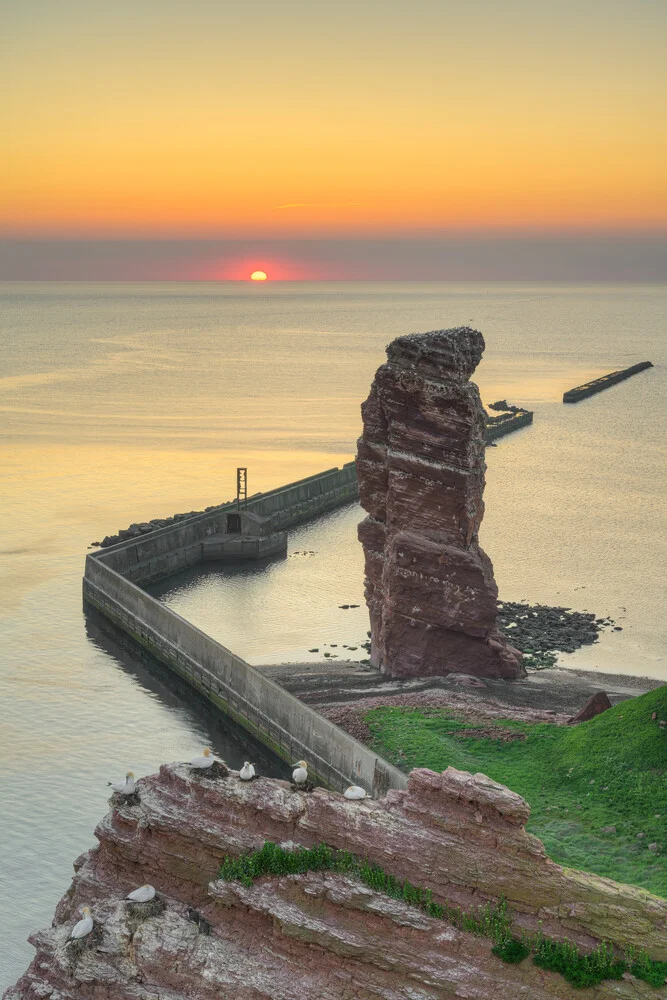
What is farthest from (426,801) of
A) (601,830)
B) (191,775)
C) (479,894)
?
(601,830)

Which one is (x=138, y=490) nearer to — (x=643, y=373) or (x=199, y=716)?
(x=199, y=716)

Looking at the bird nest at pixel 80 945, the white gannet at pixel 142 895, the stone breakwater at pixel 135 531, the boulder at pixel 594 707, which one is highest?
the stone breakwater at pixel 135 531

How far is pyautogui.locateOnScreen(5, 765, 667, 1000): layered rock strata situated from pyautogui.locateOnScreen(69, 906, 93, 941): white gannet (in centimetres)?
21

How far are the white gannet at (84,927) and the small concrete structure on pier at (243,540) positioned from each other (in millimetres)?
47327

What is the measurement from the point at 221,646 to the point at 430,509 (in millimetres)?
10450

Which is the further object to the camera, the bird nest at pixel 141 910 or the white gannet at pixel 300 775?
the white gannet at pixel 300 775

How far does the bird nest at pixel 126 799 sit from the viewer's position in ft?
84.4

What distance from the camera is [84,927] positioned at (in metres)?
23.3

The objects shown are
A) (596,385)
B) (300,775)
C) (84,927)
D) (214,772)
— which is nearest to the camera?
(84,927)

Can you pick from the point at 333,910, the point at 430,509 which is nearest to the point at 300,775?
the point at 333,910

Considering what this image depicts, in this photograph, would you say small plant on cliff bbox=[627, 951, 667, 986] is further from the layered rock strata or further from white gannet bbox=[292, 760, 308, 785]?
white gannet bbox=[292, 760, 308, 785]

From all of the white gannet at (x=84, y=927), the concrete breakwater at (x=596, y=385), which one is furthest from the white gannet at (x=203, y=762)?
the concrete breakwater at (x=596, y=385)

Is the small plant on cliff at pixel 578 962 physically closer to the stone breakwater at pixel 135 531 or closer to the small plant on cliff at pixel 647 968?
the small plant on cliff at pixel 647 968

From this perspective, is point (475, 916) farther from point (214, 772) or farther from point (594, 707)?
point (594, 707)
